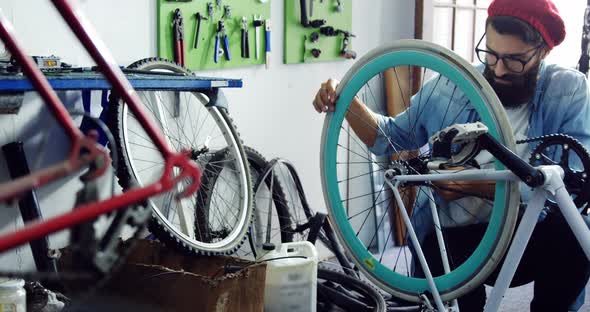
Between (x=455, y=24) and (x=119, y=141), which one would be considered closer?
(x=119, y=141)

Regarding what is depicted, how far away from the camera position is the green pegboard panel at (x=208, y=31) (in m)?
2.31

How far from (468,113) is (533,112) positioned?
0.69 feet

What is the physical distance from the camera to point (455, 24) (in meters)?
3.96

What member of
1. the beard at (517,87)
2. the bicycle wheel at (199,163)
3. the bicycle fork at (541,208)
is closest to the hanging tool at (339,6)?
the bicycle wheel at (199,163)

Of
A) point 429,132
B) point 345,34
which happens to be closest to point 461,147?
point 429,132

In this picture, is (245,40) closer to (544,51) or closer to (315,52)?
(315,52)

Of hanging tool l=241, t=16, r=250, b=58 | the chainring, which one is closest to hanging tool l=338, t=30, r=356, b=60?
hanging tool l=241, t=16, r=250, b=58

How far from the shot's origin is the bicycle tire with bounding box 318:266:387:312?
2.21m

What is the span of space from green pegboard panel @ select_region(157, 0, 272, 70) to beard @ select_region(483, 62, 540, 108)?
0.97m

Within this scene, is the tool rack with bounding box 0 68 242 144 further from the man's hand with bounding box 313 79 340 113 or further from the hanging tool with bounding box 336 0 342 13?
the hanging tool with bounding box 336 0 342 13

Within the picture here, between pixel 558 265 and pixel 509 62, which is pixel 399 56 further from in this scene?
pixel 558 265

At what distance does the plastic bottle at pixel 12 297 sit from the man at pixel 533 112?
2.93 ft

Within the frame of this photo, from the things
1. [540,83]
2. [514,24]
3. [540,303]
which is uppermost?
[514,24]

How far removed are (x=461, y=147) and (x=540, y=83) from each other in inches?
24.1
